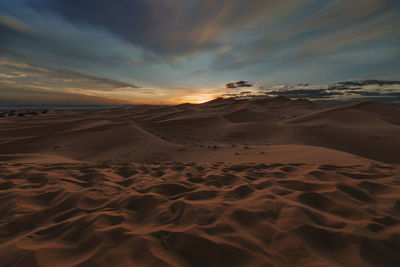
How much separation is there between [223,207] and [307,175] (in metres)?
1.79

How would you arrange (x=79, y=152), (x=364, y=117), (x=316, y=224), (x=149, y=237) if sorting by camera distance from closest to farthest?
(x=149, y=237) → (x=316, y=224) → (x=79, y=152) → (x=364, y=117)

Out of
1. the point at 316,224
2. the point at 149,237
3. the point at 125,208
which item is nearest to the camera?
the point at 149,237

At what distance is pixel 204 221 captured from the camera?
67.4 inches

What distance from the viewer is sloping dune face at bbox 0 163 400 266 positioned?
4.26ft

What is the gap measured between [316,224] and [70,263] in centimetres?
205

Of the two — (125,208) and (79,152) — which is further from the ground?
(125,208)

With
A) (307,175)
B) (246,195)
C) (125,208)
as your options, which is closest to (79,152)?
(125,208)

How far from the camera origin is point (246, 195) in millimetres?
2285

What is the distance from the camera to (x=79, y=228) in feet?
5.48

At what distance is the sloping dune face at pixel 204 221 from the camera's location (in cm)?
130

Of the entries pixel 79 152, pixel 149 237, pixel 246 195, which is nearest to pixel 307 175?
pixel 246 195

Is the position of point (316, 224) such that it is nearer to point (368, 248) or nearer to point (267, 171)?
point (368, 248)

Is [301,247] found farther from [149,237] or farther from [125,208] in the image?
[125,208]

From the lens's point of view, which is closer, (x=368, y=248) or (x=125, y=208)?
(x=368, y=248)
